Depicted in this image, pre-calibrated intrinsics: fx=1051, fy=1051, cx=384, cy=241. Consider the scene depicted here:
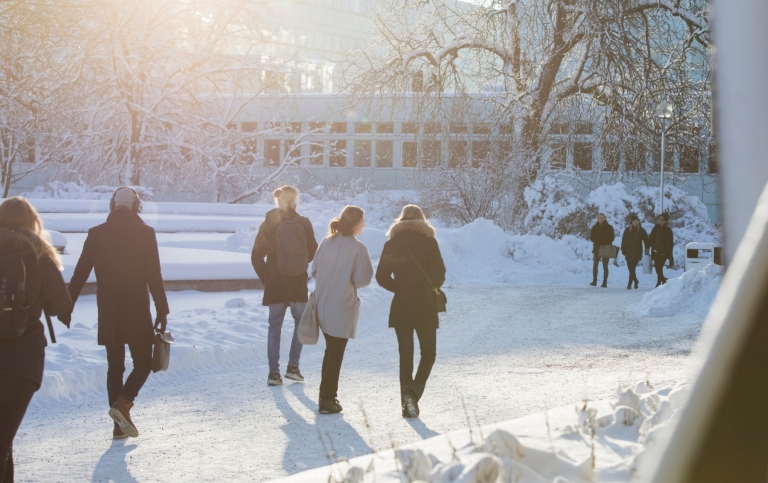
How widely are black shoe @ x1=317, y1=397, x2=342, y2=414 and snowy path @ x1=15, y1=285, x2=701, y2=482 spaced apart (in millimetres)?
76

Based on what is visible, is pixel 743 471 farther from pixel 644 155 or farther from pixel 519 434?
pixel 644 155

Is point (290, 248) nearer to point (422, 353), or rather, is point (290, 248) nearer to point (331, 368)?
point (331, 368)

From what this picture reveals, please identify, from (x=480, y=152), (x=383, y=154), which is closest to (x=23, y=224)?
(x=480, y=152)

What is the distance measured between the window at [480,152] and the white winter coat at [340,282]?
78.7 feet

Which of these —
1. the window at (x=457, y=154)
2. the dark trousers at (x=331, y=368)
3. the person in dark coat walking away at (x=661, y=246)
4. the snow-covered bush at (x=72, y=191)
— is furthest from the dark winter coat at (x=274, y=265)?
the snow-covered bush at (x=72, y=191)

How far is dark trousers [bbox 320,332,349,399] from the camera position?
27.4 feet

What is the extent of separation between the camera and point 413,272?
8.40 m

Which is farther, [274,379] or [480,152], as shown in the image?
[480,152]

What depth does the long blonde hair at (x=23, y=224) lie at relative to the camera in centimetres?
561

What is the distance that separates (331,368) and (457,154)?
2539 centimetres

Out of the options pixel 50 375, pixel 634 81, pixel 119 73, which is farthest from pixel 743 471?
pixel 119 73

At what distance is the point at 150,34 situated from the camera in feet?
110

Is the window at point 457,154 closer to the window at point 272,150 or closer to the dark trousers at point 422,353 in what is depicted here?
the window at point 272,150

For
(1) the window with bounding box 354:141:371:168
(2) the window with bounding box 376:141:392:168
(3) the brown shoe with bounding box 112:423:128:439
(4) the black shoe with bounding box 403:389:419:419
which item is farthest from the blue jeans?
(1) the window with bounding box 354:141:371:168
